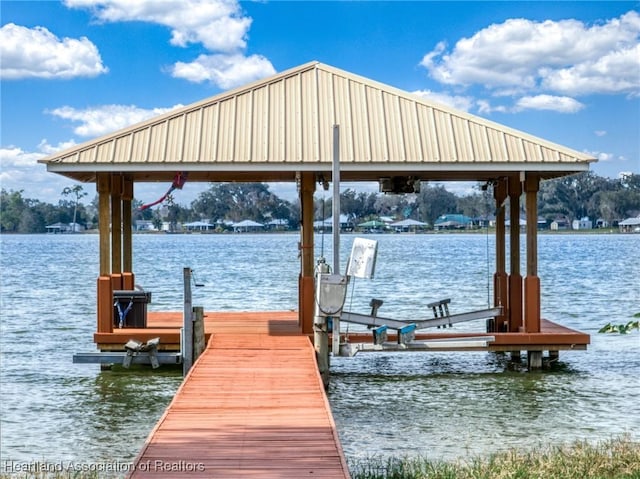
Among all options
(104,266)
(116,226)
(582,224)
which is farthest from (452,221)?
(104,266)

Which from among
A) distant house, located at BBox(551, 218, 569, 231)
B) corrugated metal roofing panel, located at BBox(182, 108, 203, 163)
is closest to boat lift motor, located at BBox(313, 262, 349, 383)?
corrugated metal roofing panel, located at BBox(182, 108, 203, 163)

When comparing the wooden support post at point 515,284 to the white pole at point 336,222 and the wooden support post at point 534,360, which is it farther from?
the white pole at point 336,222

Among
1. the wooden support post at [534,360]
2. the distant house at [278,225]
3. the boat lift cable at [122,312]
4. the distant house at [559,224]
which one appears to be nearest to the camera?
the boat lift cable at [122,312]

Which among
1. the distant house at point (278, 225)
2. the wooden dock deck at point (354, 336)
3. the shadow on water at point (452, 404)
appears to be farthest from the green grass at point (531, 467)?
the distant house at point (278, 225)

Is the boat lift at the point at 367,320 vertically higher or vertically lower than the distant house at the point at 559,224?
lower

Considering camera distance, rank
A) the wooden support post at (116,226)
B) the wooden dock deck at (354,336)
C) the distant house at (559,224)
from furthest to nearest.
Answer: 1. the distant house at (559,224)
2. the wooden support post at (116,226)
3. the wooden dock deck at (354,336)

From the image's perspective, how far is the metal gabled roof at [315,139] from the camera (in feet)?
50.0

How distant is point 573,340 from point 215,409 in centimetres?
736

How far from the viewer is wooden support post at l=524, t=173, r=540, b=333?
15.8 m

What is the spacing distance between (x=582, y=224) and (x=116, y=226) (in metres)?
130

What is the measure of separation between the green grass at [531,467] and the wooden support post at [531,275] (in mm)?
5232

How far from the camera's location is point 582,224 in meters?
141

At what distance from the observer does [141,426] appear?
13.5m

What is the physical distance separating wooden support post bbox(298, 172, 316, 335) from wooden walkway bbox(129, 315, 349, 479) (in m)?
1.40
